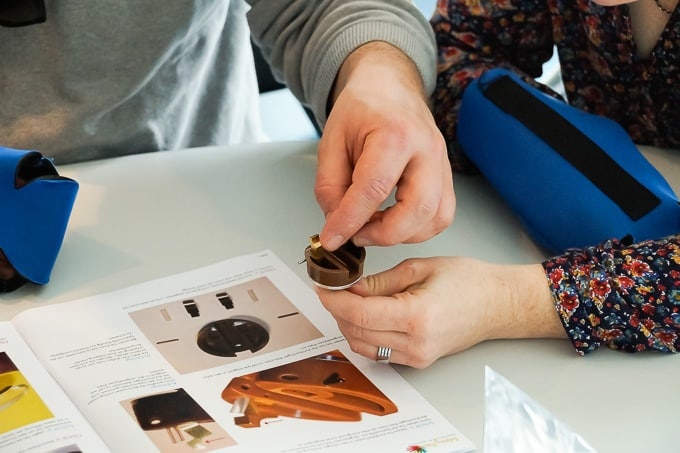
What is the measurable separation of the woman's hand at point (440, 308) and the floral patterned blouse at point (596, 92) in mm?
25

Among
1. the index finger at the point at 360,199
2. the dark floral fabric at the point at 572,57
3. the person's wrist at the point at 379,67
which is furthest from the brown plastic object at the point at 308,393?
the dark floral fabric at the point at 572,57

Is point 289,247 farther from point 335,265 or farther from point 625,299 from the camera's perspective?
point 625,299

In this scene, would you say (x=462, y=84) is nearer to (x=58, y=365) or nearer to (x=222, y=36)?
(x=222, y=36)

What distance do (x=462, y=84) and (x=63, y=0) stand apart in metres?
0.51

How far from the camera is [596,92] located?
1202mm

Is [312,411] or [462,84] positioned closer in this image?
[312,411]

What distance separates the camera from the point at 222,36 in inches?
50.9

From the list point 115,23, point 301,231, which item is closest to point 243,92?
point 115,23

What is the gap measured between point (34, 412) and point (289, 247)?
0.33 meters

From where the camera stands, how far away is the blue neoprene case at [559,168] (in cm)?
93

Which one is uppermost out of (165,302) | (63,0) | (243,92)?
(63,0)

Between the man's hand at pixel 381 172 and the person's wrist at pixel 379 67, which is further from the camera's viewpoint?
the person's wrist at pixel 379 67

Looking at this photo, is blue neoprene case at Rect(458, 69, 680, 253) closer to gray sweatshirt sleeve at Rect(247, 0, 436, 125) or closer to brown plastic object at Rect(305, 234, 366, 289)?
gray sweatshirt sleeve at Rect(247, 0, 436, 125)

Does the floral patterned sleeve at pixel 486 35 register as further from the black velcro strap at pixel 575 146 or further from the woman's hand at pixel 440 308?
the woman's hand at pixel 440 308
